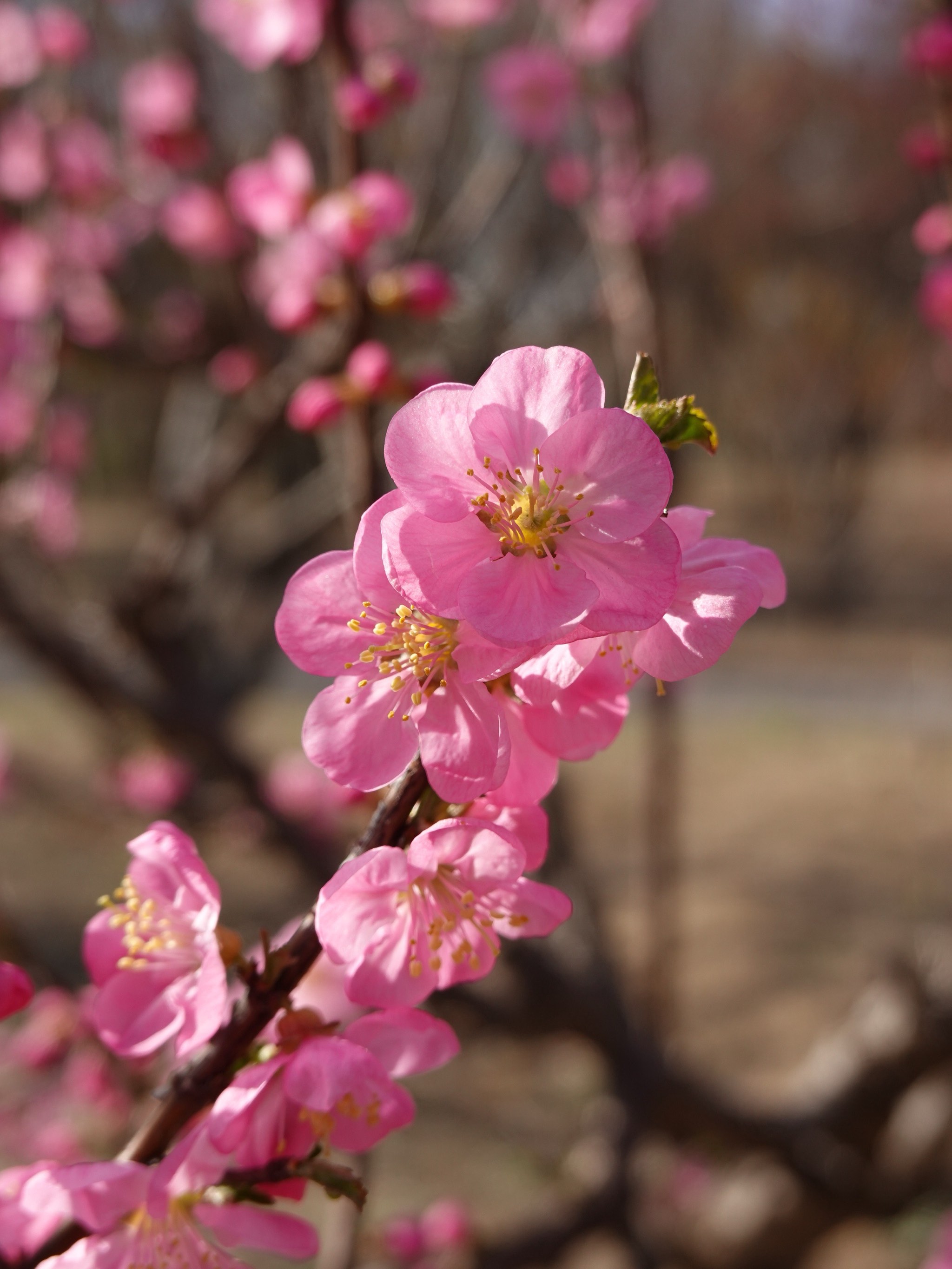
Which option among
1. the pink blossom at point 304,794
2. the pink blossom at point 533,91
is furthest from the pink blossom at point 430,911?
the pink blossom at point 533,91

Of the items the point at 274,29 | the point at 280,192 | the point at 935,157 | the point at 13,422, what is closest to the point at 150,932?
the point at 280,192

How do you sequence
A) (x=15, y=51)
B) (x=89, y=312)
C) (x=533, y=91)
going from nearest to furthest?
1. (x=533, y=91)
2. (x=15, y=51)
3. (x=89, y=312)

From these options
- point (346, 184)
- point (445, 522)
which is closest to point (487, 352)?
point (346, 184)

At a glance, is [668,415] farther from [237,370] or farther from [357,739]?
[237,370]

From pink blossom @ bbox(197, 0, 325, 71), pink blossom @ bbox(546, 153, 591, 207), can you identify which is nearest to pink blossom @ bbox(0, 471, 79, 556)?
pink blossom @ bbox(197, 0, 325, 71)

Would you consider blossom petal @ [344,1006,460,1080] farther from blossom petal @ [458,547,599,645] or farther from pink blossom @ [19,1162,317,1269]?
blossom petal @ [458,547,599,645]

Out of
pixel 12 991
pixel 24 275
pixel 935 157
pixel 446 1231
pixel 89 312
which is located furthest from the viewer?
pixel 89 312
